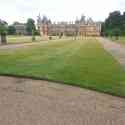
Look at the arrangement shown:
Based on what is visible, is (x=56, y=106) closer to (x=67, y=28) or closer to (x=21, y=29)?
(x=21, y=29)

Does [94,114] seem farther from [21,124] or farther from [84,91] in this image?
[84,91]

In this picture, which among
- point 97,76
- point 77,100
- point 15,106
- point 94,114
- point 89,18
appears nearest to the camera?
point 94,114

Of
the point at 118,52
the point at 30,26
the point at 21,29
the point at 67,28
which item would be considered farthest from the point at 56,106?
the point at 67,28

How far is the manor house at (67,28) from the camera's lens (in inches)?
4446

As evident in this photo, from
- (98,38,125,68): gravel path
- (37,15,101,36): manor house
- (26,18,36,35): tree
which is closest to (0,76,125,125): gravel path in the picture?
(98,38,125,68): gravel path

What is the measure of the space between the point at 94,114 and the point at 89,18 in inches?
5169

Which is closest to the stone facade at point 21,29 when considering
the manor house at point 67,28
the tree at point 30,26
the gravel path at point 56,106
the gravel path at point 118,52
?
the manor house at point 67,28

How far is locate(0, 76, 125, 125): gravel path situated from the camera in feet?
13.3

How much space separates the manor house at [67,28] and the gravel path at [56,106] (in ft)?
346

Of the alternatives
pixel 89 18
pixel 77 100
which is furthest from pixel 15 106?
pixel 89 18

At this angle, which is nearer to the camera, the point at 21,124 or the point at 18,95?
the point at 21,124

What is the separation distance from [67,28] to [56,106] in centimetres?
11713

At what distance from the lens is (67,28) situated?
121 m

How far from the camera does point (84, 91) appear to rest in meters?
6.12
